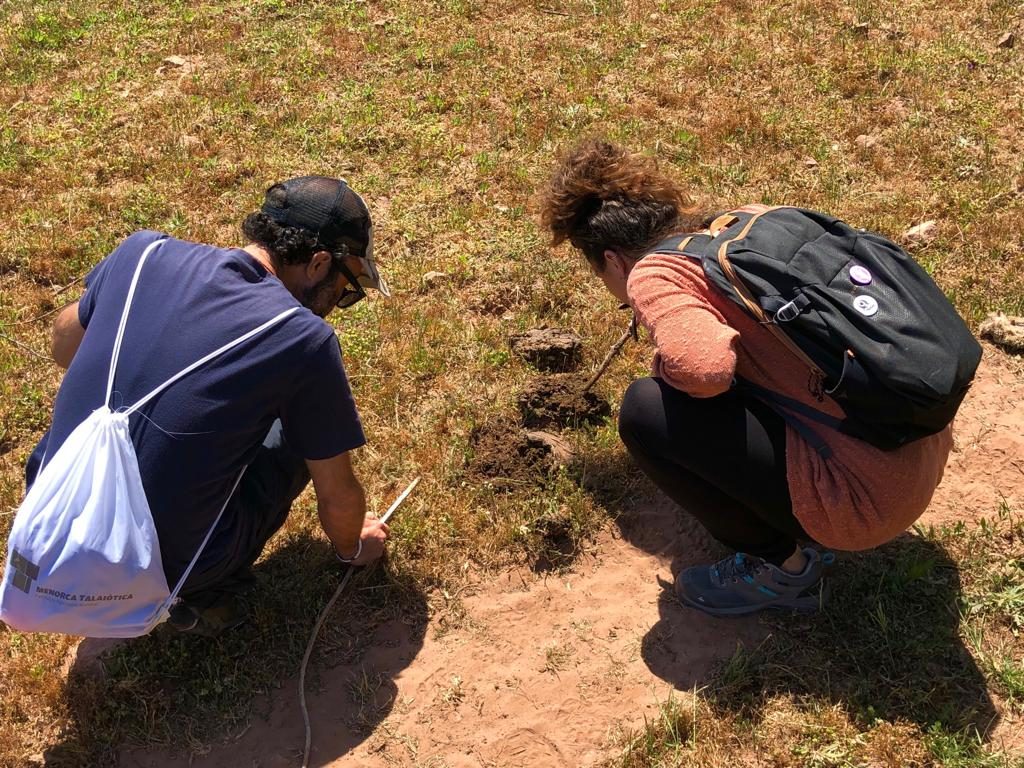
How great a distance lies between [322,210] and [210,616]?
1.39m

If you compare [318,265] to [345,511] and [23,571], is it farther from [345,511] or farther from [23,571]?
[23,571]

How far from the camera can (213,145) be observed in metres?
6.41

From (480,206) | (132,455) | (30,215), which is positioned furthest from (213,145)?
(132,455)

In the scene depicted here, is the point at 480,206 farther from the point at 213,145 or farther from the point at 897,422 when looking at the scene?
the point at 897,422

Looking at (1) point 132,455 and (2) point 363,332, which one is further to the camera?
(2) point 363,332

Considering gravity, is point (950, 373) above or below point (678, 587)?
above

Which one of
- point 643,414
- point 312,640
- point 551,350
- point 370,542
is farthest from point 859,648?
point 551,350

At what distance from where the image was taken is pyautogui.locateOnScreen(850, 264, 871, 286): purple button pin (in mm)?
2824

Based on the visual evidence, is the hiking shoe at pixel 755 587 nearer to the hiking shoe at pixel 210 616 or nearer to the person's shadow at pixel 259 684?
the person's shadow at pixel 259 684

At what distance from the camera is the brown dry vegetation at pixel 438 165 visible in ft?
12.2

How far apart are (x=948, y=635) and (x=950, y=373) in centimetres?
100

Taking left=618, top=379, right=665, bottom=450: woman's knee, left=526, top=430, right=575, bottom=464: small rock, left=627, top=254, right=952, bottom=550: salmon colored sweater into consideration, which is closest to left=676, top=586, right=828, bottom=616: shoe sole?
left=627, top=254, right=952, bottom=550: salmon colored sweater

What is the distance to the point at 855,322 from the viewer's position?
108 inches

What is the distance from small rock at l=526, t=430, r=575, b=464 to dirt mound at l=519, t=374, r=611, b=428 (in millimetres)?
117
